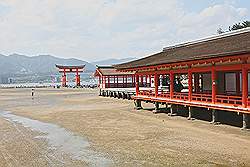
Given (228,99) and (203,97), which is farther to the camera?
(203,97)

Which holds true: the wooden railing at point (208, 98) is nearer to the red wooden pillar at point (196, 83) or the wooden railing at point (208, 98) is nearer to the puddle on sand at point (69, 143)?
the red wooden pillar at point (196, 83)

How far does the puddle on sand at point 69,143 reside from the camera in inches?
495

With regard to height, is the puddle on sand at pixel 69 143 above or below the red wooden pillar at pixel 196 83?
below

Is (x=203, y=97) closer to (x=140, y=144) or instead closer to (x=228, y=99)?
(x=228, y=99)

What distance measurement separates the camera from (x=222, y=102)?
19.5m

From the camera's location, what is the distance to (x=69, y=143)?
622 inches

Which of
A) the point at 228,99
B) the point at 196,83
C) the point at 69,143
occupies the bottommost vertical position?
the point at 69,143

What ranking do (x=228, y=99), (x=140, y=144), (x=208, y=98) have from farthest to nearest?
(x=208, y=98), (x=228, y=99), (x=140, y=144)

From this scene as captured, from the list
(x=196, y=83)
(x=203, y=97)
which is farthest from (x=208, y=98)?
(x=196, y=83)

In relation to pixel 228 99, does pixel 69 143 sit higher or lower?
lower

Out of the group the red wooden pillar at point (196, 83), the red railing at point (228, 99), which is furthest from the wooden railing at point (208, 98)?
the red wooden pillar at point (196, 83)

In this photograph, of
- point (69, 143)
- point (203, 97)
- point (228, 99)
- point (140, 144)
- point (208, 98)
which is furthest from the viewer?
point (203, 97)

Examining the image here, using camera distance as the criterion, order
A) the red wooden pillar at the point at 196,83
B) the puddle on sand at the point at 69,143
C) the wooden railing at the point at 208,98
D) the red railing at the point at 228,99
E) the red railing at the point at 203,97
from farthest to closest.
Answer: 1. the red wooden pillar at the point at 196,83
2. the red railing at the point at 203,97
3. the wooden railing at the point at 208,98
4. the red railing at the point at 228,99
5. the puddle on sand at the point at 69,143

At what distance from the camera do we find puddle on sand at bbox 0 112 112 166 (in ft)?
41.2
